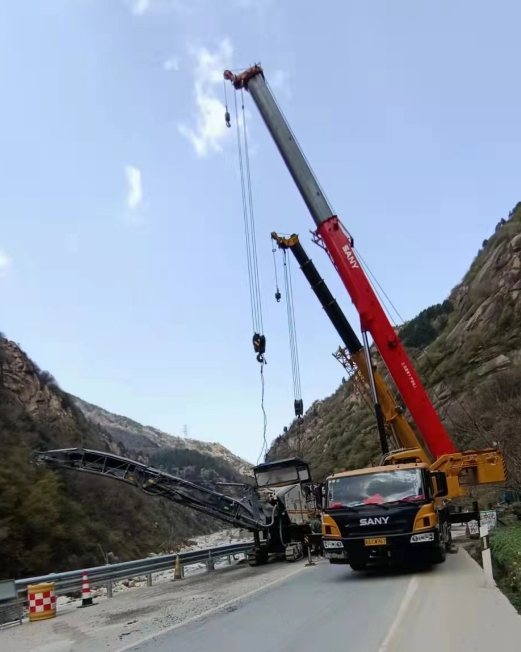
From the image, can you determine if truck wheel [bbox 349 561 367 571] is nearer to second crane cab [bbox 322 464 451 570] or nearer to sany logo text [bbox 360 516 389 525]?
second crane cab [bbox 322 464 451 570]

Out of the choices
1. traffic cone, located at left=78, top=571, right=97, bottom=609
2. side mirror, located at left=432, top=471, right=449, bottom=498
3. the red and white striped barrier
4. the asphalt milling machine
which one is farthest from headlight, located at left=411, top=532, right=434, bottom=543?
the asphalt milling machine

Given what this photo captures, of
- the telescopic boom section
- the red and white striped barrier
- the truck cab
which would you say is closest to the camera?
the red and white striped barrier

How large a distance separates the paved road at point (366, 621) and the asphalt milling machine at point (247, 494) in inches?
344

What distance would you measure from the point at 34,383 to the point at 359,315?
143 feet

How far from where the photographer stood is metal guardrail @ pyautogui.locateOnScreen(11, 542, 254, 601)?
13.4m

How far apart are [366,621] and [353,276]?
1132cm

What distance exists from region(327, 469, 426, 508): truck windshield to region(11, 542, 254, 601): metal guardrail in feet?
19.0

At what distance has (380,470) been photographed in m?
13.5

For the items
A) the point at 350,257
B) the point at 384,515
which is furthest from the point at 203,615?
the point at 350,257

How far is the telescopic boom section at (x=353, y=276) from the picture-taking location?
17125 millimetres

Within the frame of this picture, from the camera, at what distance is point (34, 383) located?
54.2 m

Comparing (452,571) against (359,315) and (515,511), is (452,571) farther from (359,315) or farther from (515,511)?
(515,511)

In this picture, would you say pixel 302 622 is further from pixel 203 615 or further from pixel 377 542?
pixel 377 542

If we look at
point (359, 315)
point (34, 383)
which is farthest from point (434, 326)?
point (359, 315)
